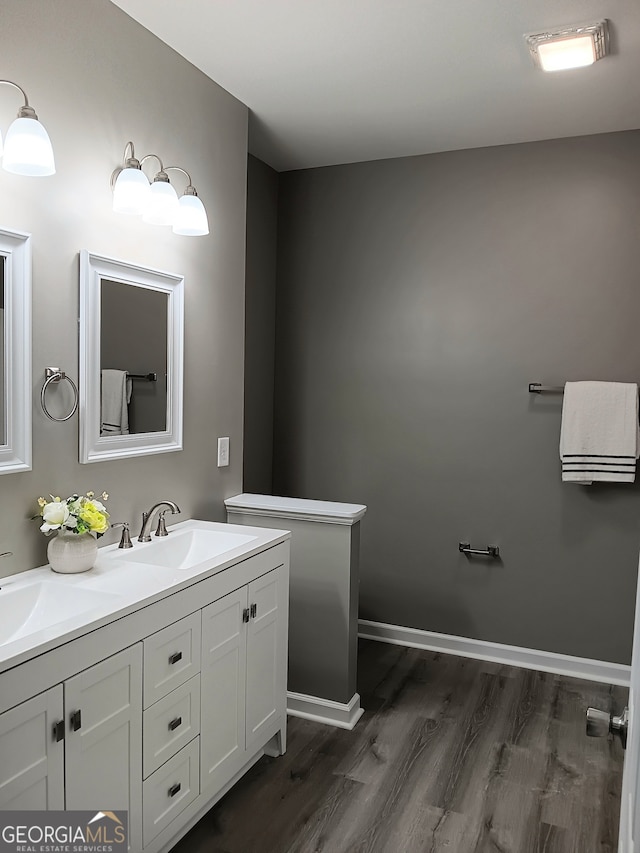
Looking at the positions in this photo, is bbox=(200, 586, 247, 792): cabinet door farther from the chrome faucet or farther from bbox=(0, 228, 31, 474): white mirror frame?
bbox=(0, 228, 31, 474): white mirror frame

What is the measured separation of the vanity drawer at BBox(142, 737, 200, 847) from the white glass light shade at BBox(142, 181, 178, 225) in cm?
161

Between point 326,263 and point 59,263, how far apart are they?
1.93 meters

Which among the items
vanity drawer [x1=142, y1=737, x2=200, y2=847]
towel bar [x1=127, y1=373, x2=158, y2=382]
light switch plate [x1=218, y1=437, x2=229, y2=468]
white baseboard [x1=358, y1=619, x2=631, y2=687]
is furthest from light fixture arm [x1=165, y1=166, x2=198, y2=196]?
white baseboard [x1=358, y1=619, x2=631, y2=687]

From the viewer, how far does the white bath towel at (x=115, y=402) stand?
224cm

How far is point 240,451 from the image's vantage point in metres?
3.04

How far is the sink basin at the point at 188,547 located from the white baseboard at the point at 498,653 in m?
1.56

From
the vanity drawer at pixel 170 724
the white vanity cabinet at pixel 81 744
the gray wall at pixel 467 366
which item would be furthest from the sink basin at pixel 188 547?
the gray wall at pixel 467 366

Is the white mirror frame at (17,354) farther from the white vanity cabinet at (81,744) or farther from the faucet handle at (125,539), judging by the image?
the white vanity cabinet at (81,744)

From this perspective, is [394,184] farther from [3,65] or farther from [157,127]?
[3,65]

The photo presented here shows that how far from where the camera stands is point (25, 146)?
1718mm

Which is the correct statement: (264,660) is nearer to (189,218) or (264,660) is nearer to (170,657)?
(170,657)

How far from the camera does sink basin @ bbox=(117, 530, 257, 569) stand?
2.31m

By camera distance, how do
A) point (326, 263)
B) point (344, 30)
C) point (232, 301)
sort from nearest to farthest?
point (344, 30)
point (232, 301)
point (326, 263)

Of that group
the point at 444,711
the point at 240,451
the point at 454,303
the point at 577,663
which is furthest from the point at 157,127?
the point at 577,663
